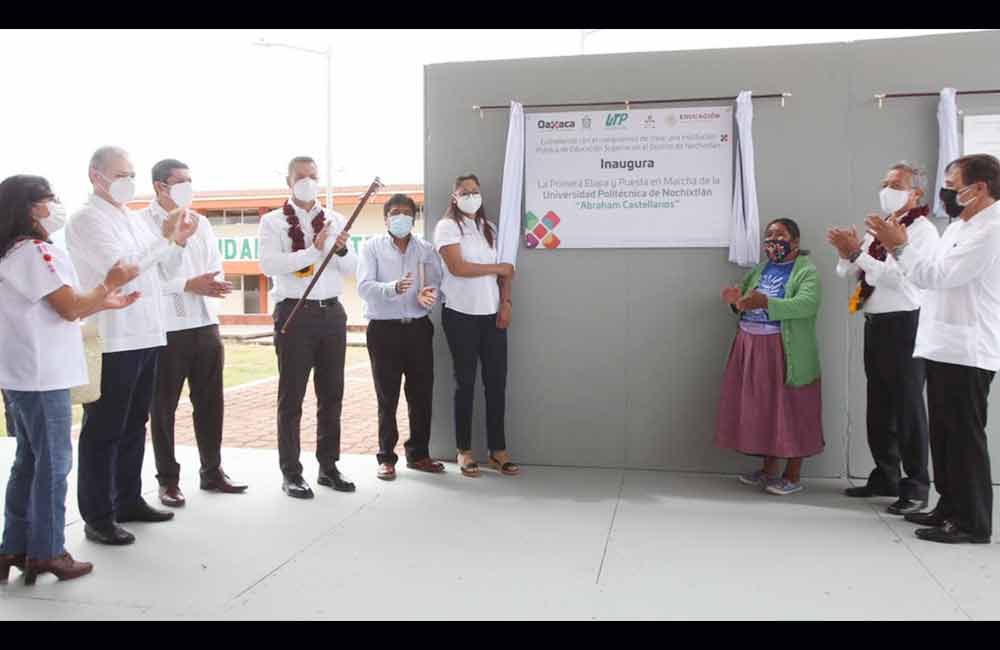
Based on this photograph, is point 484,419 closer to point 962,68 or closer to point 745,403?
point 745,403

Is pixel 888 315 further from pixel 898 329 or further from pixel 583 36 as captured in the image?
pixel 583 36

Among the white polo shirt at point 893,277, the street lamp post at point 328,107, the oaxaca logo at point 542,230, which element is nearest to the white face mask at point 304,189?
the oaxaca logo at point 542,230

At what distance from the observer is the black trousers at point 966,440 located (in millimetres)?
3330

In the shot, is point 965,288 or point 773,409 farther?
point 773,409

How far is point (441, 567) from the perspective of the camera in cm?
308

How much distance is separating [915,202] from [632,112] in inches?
65.6

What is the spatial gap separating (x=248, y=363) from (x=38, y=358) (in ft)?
37.5

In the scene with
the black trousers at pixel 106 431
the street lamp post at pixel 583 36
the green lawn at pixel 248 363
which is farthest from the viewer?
the green lawn at pixel 248 363

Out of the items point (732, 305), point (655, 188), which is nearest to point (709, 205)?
point (655, 188)

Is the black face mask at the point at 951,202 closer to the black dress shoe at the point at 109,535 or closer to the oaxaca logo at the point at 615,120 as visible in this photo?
the oaxaca logo at the point at 615,120

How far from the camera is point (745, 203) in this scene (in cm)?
457

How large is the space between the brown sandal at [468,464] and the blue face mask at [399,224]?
135 cm

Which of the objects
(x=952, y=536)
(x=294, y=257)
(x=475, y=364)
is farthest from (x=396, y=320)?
(x=952, y=536)

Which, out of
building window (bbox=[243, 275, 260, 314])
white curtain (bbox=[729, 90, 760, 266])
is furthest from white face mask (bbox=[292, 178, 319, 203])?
building window (bbox=[243, 275, 260, 314])
